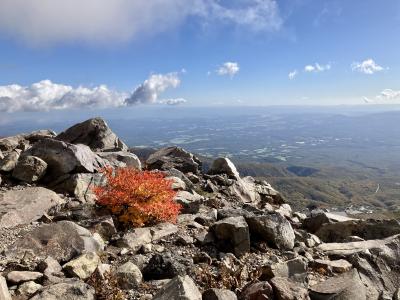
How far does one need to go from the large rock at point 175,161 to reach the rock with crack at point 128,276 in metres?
24.1

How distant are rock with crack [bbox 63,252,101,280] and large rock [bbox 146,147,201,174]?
78.0ft

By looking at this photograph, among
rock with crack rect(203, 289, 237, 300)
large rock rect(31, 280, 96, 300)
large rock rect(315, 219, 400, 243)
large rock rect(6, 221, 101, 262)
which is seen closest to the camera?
large rock rect(31, 280, 96, 300)

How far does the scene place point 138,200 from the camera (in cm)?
2244

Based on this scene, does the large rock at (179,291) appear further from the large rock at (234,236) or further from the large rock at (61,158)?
the large rock at (61,158)

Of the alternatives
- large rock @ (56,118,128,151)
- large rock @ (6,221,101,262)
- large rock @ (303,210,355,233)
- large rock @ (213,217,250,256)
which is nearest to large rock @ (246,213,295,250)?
large rock @ (213,217,250,256)

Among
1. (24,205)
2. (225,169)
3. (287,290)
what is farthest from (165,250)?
(225,169)

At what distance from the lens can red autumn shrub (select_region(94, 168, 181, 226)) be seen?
2194 cm

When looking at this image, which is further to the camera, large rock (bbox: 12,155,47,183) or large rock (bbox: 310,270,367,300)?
large rock (bbox: 12,155,47,183)

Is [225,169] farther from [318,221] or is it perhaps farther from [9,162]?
[9,162]

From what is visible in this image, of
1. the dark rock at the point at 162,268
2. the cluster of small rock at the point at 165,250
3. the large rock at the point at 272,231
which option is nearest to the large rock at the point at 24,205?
the cluster of small rock at the point at 165,250

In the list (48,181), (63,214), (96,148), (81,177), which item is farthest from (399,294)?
(96,148)

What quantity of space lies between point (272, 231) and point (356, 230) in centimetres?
982

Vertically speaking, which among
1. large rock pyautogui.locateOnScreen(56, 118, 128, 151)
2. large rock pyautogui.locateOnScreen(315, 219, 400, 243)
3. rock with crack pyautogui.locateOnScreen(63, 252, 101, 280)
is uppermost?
large rock pyautogui.locateOnScreen(56, 118, 128, 151)

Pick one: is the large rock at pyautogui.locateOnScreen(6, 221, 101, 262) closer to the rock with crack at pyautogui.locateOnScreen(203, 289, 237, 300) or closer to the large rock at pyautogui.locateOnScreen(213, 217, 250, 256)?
the rock with crack at pyautogui.locateOnScreen(203, 289, 237, 300)
